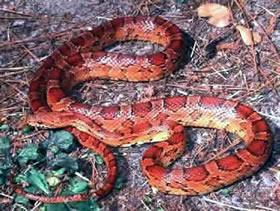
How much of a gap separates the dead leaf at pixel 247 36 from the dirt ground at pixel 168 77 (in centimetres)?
6

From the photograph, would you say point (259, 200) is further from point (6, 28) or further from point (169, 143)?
point (6, 28)

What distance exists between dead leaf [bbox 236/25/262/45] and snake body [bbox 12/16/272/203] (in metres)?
0.85

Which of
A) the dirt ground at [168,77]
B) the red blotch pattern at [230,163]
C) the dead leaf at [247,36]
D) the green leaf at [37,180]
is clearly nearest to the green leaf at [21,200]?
the dirt ground at [168,77]

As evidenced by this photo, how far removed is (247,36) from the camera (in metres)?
8.33

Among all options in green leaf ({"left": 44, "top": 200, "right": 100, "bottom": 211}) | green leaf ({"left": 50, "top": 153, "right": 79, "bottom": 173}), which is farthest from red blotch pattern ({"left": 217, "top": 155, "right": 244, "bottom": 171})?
green leaf ({"left": 50, "top": 153, "right": 79, "bottom": 173})

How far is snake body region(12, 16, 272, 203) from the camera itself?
6395mm

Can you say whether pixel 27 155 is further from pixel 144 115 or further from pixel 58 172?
pixel 144 115

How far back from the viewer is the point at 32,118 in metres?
7.21

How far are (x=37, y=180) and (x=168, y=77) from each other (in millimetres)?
2477

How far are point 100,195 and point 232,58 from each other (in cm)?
293

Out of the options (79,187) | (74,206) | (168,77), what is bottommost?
(168,77)

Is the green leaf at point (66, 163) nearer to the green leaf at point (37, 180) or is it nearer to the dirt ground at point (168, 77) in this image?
the green leaf at point (37, 180)

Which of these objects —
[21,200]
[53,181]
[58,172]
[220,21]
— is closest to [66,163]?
[58,172]

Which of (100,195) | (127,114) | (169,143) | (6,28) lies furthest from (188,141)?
(6,28)
